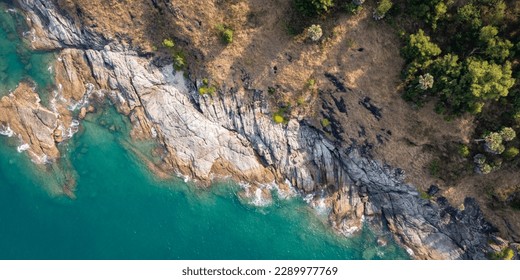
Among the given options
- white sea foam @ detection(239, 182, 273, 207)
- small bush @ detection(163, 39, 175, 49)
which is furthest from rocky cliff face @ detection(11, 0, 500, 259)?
small bush @ detection(163, 39, 175, 49)

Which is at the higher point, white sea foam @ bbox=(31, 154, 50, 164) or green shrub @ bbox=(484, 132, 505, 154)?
green shrub @ bbox=(484, 132, 505, 154)

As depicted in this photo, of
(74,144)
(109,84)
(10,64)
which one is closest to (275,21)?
(109,84)

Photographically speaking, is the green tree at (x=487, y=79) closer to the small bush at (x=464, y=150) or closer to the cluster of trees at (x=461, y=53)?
Result: the cluster of trees at (x=461, y=53)

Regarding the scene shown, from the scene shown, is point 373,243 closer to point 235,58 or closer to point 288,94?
point 288,94

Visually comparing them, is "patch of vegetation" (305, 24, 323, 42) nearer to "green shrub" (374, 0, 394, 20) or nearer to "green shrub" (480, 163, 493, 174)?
"green shrub" (374, 0, 394, 20)

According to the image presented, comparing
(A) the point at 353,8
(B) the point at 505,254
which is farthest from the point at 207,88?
(B) the point at 505,254

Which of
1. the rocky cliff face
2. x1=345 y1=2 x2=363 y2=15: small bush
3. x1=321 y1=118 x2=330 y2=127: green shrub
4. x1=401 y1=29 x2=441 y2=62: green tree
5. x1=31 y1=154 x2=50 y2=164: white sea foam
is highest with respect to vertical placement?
x1=401 y1=29 x2=441 y2=62: green tree
